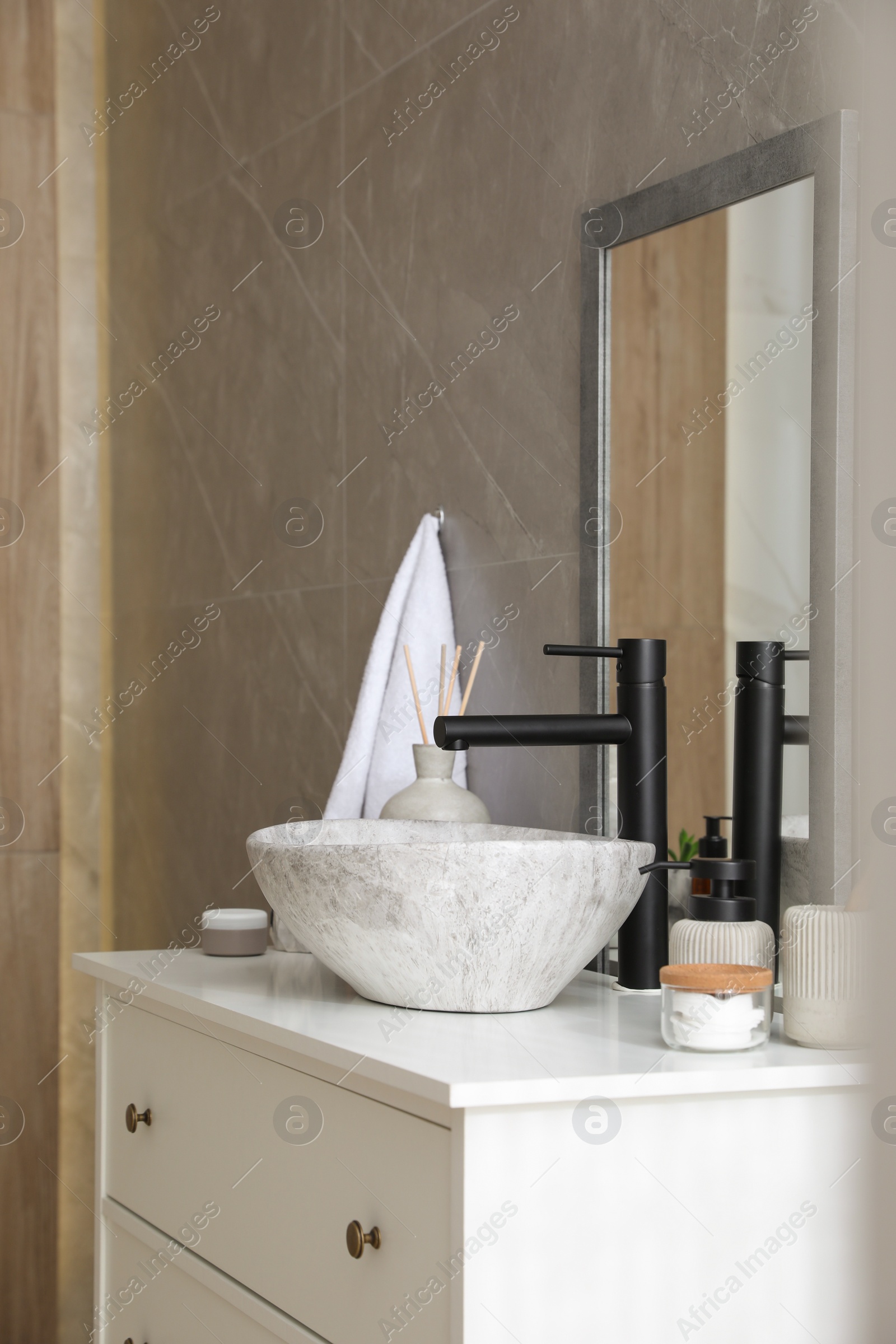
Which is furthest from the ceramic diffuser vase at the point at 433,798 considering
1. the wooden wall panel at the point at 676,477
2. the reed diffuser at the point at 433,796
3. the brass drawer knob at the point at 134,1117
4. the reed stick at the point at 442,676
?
the brass drawer knob at the point at 134,1117

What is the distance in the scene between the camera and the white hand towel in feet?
4.79

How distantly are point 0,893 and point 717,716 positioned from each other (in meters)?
1.50

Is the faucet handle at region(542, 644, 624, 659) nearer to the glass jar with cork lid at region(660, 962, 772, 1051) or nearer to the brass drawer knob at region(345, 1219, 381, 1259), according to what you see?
the glass jar with cork lid at region(660, 962, 772, 1051)

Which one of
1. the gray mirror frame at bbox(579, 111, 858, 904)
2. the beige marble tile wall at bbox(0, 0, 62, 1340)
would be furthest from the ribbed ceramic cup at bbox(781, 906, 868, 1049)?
the beige marble tile wall at bbox(0, 0, 62, 1340)

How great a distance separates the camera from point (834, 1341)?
887 mm


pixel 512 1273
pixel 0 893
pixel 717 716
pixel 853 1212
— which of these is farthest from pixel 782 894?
pixel 0 893

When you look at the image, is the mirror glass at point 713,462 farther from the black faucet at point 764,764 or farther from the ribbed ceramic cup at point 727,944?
the ribbed ceramic cup at point 727,944

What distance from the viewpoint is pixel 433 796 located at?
4.36 ft

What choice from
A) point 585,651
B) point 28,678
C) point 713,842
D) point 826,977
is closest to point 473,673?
point 585,651

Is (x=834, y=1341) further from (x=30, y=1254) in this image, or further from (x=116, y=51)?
(x=116, y=51)

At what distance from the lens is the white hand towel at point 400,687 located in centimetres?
146

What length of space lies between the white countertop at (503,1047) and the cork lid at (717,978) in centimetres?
4

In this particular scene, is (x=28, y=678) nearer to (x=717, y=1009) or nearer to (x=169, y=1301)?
(x=169, y=1301)

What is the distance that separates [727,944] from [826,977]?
0.09m
